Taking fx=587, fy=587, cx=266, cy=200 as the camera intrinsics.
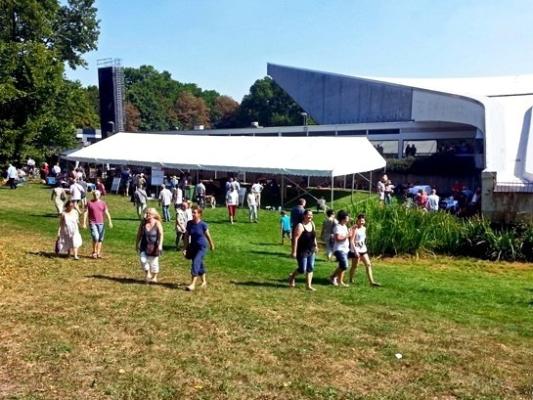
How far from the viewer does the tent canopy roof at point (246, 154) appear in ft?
74.9

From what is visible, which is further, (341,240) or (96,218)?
(96,218)

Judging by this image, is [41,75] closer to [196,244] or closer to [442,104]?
[442,104]

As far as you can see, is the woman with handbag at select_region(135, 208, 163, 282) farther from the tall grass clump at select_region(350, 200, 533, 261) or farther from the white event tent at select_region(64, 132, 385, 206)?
the white event tent at select_region(64, 132, 385, 206)

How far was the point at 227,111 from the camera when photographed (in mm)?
87875

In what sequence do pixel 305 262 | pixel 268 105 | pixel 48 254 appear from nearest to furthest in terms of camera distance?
pixel 305 262
pixel 48 254
pixel 268 105

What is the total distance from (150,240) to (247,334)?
290cm

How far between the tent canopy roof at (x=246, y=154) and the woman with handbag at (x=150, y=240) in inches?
494

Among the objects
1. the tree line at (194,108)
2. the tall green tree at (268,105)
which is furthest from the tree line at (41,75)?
the tall green tree at (268,105)

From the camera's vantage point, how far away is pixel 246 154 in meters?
25.5

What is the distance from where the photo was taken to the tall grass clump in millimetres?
15117

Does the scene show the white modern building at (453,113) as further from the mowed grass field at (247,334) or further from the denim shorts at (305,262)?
the denim shorts at (305,262)

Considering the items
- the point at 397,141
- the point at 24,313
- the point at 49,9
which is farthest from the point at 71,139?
the point at 24,313

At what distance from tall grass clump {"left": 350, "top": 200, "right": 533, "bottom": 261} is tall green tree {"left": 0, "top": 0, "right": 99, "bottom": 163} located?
20.9m

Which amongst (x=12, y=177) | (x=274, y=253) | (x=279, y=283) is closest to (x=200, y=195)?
(x=274, y=253)
